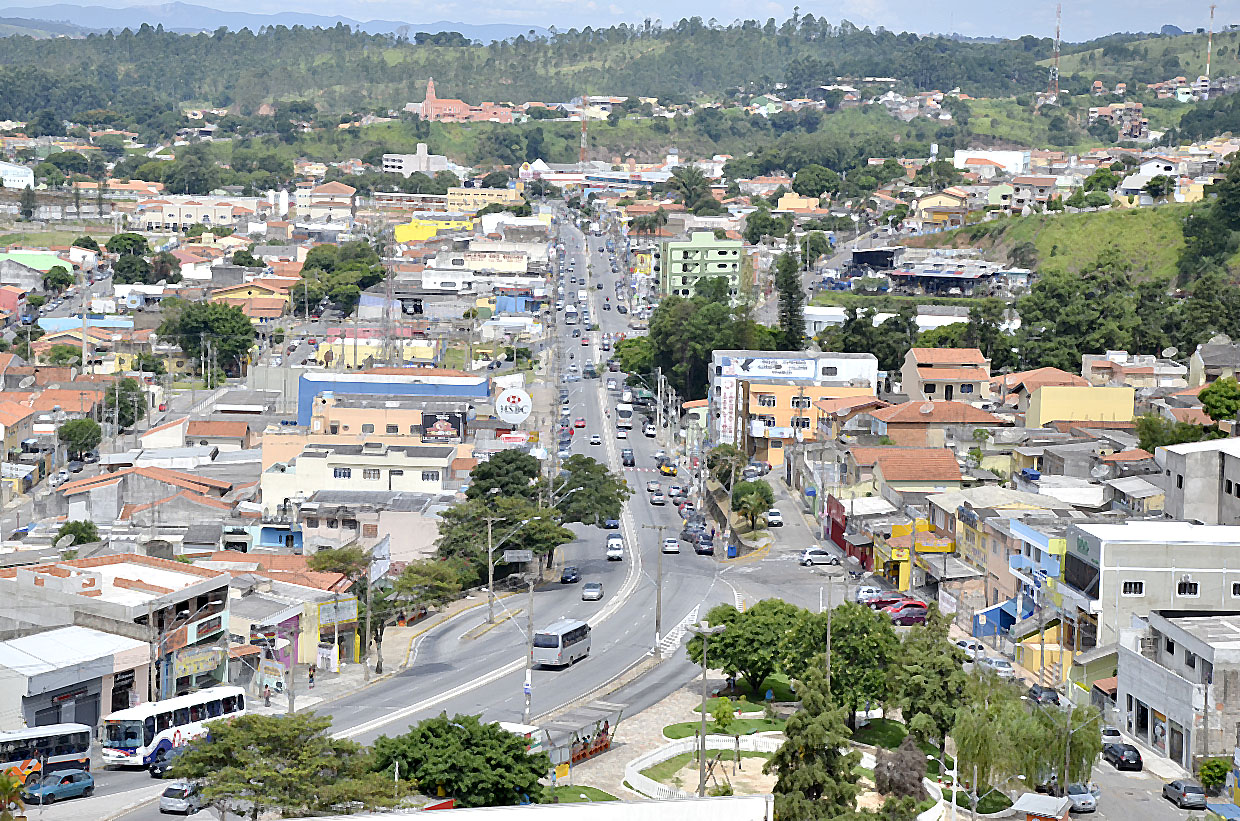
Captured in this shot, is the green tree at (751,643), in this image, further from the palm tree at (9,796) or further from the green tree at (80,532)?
the green tree at (80,532)

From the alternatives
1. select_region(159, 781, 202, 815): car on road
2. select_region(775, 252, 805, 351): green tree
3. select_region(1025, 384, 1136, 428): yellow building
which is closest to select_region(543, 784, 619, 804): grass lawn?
select_region(159, 781, 202, 815): car on road

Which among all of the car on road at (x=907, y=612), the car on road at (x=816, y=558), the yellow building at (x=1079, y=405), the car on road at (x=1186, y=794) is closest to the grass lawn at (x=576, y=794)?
the car on road at (x=1186, y=794)

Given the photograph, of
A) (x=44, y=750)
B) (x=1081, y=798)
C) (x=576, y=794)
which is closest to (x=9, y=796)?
(x=44, y=750)

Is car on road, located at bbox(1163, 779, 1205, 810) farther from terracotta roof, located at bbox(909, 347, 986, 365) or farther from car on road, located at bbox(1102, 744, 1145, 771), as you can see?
terracotta roof, located at bbox(909, 347, 986, 365)

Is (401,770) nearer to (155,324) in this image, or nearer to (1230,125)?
(155,324)

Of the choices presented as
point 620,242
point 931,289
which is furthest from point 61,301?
point 931,289

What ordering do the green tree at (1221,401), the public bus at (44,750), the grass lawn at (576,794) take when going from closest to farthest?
1. the grass lawn at (576,794)
2. the public bus at (44,750)
3. the green tree at (1221,401)
